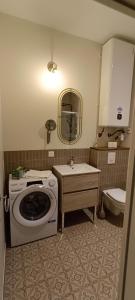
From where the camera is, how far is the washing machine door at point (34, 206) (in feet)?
6.11

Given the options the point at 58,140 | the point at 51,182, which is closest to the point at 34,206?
the point at 51,182

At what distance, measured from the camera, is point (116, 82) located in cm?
236

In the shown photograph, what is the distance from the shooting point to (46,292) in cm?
142

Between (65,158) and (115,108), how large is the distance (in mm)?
1044

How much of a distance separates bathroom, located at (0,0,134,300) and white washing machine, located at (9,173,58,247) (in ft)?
0.40

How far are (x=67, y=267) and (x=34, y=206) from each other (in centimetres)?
74

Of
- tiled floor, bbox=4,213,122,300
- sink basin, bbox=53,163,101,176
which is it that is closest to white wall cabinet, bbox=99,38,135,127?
sink basin, bbox=53,163,101,176

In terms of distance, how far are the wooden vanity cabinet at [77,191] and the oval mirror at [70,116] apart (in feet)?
2.02

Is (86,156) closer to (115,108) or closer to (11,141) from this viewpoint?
(115,108)

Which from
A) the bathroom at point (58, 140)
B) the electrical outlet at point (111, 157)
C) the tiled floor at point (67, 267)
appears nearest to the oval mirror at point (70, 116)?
the bathroom at point (58, 140)

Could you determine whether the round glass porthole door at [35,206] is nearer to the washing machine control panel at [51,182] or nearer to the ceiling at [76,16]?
the washing machine control panel at [51,182]

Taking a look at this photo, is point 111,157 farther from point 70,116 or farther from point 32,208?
point 32,208

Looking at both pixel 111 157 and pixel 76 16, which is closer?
pixel 76 16

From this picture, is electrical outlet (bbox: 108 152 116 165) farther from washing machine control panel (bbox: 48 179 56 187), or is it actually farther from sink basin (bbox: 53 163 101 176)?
washing machine control panel (bbox: 48 179 56 187)
